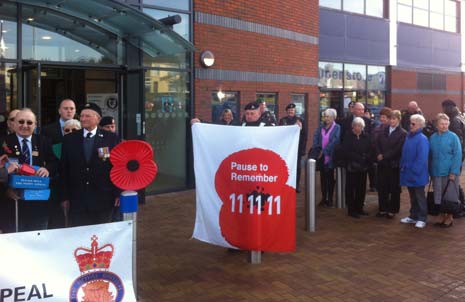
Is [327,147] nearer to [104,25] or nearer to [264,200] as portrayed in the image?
[264,200]

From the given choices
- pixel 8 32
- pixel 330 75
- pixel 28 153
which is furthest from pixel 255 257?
pixel 330 75

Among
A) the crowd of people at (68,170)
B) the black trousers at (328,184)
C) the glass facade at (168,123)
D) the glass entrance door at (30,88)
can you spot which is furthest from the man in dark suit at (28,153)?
the black trousers at (328,184)

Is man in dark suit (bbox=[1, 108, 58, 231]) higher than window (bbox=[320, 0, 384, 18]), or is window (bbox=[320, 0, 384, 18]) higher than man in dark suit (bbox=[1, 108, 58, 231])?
window (bbox=[320, 0, 384, 18])

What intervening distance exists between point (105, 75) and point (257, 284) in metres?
6.71

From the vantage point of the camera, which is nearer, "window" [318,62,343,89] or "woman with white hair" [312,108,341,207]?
"woman with white hair" [312,108,341,207]

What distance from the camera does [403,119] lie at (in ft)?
38.4

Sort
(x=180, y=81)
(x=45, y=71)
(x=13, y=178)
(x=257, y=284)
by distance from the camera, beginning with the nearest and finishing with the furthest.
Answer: (x=13, y=178) → (x=257, y=284) → (x=45, y=71) → (x=180, y=81)

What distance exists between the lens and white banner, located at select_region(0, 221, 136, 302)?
3.78m

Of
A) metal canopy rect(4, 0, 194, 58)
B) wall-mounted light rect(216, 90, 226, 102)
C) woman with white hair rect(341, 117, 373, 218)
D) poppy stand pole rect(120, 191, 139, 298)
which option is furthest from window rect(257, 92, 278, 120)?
poppy stand pole rect(120, 191, 139, 298)

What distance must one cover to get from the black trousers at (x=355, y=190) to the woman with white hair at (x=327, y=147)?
604 millimetres

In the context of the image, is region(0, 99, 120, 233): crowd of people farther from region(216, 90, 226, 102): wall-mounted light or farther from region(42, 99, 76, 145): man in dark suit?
region(216, 90, 226, 102): wall-mounted light

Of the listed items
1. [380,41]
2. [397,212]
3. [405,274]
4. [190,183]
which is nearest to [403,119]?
[397,212]

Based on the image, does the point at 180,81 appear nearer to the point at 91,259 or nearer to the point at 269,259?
the point at 269,259

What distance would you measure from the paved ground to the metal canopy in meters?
3.45
